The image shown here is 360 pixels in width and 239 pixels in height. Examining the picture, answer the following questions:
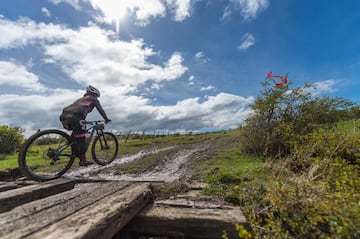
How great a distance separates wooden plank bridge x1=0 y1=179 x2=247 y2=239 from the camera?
1530 millimetres

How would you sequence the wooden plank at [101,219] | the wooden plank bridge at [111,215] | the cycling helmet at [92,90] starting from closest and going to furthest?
the wooden plank at [101,219], the wooden plank bridge at [111,215], the cycling helmet at [92,90]

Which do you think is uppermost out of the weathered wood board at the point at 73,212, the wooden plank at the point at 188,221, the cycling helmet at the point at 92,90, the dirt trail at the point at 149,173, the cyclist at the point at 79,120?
the cycling helmet at the point at 92,90

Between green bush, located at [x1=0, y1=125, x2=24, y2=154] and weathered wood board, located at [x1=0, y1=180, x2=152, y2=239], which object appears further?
green bush, located at [x1=0, y1=125, x2=24, y2=154]

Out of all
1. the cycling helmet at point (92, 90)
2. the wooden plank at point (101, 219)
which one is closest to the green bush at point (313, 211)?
the wooden plank at point (101, 219)

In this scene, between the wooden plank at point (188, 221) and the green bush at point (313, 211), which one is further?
the wooden plank at point (188, 221)

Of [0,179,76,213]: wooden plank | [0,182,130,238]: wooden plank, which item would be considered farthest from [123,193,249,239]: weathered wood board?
[0,179,76,213]: wooden plank

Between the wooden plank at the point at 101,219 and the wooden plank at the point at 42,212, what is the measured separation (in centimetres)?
9

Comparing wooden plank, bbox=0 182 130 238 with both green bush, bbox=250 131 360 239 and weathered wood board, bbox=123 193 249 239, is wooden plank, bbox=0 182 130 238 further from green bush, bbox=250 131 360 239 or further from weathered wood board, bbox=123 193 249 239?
green bush, bbox=250 131 360 239

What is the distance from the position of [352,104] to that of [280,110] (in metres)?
2.00

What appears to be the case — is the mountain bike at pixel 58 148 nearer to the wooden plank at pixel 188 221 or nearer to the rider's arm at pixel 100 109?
the rider's arm at pixel 100 109

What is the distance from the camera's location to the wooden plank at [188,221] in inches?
83.0

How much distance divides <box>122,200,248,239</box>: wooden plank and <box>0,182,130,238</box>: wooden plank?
64cm

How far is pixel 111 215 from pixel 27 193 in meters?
1.85

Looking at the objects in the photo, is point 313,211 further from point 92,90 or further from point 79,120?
point 92,90
